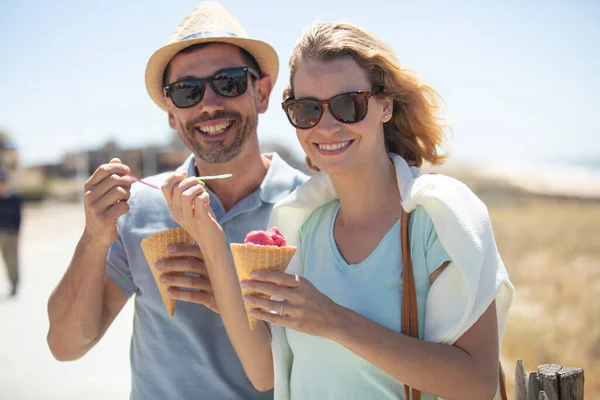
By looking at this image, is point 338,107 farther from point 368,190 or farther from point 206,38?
point 206,38

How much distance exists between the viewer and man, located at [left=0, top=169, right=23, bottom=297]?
10.6 meters

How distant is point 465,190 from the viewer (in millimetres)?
2307

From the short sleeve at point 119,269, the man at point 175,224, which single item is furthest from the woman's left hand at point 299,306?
the short sleeve at point 119,269

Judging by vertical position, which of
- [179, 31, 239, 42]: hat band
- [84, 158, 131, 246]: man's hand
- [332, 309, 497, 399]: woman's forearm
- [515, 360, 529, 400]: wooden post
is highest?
[179, 31, 239, 42]: hat band

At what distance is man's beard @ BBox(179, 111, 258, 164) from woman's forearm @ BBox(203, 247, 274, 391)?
2.70ft

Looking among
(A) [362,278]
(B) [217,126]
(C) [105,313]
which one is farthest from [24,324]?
(A) [362,278]

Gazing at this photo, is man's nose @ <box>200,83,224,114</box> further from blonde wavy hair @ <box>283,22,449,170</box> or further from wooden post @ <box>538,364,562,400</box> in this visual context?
wooden post @ <box>538,364,562,400</box>

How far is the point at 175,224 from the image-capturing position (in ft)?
10.8

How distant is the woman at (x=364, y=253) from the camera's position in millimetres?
2121

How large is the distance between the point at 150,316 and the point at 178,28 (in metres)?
1.66

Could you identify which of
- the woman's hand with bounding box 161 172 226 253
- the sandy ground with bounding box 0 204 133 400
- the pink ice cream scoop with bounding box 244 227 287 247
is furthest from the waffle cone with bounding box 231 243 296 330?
the sandy ground with bounding box 0 204 133 400

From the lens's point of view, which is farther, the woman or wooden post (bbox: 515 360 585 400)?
wooden post (bbox: 515 360 585 400)

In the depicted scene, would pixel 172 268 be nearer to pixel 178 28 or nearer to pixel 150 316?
pixel 150 316

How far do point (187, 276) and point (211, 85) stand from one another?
3.62ft
